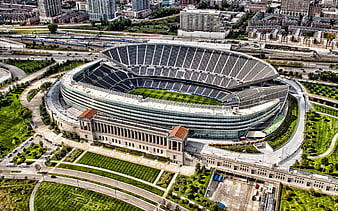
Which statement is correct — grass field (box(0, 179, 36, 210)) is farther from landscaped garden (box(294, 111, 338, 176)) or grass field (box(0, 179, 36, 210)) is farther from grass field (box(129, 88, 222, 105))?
landscaped garden (box(294, 111, 338, 176))

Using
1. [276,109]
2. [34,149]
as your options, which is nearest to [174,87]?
[276,109]

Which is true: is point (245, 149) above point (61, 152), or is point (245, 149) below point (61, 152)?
above

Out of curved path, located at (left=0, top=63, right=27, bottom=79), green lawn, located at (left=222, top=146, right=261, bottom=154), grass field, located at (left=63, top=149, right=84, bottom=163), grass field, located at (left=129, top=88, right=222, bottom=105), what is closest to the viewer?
green lawn, located at (left=222, top=146, right=261, bottom=154)

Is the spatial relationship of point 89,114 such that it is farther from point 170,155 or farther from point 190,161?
point 190,161

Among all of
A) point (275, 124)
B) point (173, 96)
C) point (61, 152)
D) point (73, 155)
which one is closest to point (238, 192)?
point (275, 124)

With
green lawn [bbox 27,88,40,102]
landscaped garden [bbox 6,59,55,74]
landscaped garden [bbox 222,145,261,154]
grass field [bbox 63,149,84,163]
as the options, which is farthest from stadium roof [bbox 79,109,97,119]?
landscaped garden [bbox 6,59,55,74]

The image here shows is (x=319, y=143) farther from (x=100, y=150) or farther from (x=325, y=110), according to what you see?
(x=100, y=150)
